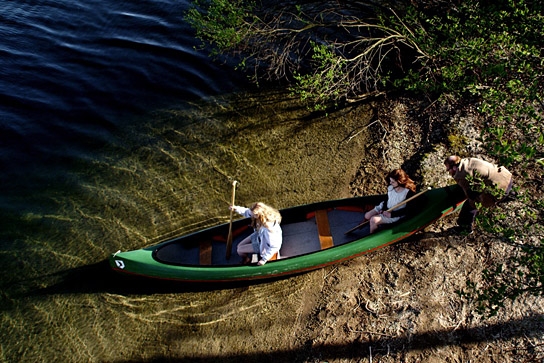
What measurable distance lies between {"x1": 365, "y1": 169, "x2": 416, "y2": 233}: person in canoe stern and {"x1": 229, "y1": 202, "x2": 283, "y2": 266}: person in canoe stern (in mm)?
1599

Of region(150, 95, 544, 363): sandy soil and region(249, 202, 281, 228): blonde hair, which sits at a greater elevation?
region(249, 202, 281, 228): blonde hair

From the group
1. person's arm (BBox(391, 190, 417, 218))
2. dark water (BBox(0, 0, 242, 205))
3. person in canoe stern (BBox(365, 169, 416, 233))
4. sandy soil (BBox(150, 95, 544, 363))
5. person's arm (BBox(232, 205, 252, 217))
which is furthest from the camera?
dark water (BBox(0, 0, 242, 205))

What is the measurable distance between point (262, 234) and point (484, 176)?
342cm

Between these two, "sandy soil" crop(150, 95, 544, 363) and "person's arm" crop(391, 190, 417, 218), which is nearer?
"sandy soil" crop(150, 95, 544, 363)

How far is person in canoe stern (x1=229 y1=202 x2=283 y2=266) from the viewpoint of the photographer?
6.50 meters

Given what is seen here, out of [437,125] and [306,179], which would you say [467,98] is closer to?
[437,125]

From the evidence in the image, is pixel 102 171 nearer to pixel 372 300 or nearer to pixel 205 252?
pixel 205 252

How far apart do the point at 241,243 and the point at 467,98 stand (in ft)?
20.5

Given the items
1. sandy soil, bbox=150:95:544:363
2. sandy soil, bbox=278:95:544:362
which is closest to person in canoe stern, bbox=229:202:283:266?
sandy soil, bbox=150:95:544:363

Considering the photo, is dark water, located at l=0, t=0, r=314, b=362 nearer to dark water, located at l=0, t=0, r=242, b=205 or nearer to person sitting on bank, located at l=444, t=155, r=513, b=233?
dark water, located at l=0, t=0, r=242, b=205

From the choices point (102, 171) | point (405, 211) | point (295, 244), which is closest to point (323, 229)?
point (295, 244)

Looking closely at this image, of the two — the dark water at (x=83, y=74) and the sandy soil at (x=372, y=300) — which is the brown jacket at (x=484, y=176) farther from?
the dark water at (x=83, y=74)

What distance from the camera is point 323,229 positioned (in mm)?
7383

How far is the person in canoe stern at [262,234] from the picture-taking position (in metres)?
6.50
